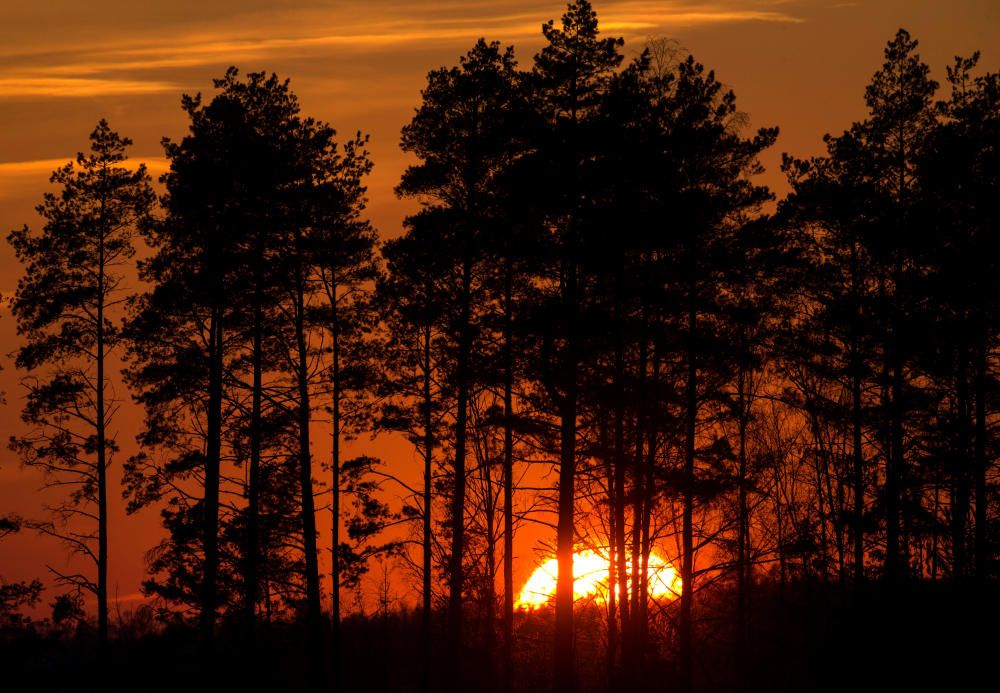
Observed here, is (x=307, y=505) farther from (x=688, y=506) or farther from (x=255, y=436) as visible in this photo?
(x=688, y=506)

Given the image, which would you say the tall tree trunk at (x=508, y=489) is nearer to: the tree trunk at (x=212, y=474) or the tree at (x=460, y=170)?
the tree at (x=460, y=170)

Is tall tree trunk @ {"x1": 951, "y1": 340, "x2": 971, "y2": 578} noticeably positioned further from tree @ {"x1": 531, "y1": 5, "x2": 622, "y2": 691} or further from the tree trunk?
the tree trunk

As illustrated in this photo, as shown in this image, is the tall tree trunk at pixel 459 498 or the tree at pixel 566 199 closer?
the tree at pixel 566 199

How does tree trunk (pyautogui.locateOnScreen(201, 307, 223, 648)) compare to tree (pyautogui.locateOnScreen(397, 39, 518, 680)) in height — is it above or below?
below

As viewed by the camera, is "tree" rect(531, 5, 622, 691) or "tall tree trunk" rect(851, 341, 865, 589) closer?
"tree" rect(531, 5, 622, 691)

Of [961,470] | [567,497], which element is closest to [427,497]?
[567,497]

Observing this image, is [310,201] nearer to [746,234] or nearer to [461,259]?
[461,259]

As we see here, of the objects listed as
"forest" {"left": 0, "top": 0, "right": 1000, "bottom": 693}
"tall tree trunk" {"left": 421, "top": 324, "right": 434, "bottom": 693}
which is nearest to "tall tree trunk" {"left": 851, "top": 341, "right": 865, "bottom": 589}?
"forest" {"left": 0, "top": 0, "right": 1000, "bottom": 693}

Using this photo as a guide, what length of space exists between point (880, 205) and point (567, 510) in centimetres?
1198

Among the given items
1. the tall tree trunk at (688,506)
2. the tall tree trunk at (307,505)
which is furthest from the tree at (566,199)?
the tall tree trunk at (307,505)

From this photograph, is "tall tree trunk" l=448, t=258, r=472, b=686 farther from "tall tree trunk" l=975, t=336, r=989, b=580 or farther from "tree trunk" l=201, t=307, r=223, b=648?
"tall tree trunk" l=975, t=336, r=989, b=580

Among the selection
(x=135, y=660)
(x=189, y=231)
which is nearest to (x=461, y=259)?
(x=189, y=231)

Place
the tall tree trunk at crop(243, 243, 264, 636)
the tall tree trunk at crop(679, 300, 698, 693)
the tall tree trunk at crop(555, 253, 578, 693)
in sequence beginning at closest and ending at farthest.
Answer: the tall tree trunk at crop(555, 253, 578, 693), the tall tree trunk at crop(679, 300, 698, 693), the tall tree trunk at crop(243, 243, 264, 636)

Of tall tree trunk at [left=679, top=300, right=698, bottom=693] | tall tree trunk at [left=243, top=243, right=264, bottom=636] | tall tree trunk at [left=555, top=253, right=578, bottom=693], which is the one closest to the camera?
tall tree trunk at [left=555, top=253, right=578, bottom=693]
